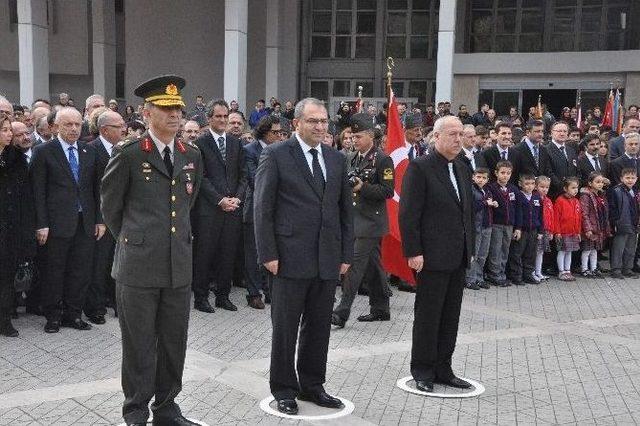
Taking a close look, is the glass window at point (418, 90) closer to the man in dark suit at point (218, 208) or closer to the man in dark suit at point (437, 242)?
the man in dark suit at point (218, 208)

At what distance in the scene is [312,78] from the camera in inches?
1198

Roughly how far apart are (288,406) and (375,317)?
292 centimetres

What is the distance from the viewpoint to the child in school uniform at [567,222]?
1041 cm

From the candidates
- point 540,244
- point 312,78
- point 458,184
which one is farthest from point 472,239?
point 312,78

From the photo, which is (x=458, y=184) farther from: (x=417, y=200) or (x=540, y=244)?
(x=540, y=244)

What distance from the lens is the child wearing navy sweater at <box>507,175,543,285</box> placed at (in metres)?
9.98

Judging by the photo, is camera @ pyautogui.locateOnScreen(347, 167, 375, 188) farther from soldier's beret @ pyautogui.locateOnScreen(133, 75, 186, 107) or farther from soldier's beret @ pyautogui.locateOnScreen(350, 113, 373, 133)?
soldier's beret @ pyautogui.locateOnScreen(133, 75, 186, 107)

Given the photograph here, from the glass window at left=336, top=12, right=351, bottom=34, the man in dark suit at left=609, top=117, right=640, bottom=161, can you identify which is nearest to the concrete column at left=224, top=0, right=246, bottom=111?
the glass window at left=336, top=12, right=351, bottom=34

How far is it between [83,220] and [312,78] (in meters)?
24.3

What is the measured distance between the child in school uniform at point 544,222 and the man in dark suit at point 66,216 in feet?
20.8

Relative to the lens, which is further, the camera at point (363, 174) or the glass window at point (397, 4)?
the glass window at point (397, 4)

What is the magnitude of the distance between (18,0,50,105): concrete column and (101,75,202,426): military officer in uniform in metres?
23.0

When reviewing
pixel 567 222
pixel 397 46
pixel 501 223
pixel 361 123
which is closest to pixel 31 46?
pixel 397 46

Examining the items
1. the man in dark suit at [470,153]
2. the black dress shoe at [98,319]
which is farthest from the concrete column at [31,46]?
the black dress shoe at [98,319]
